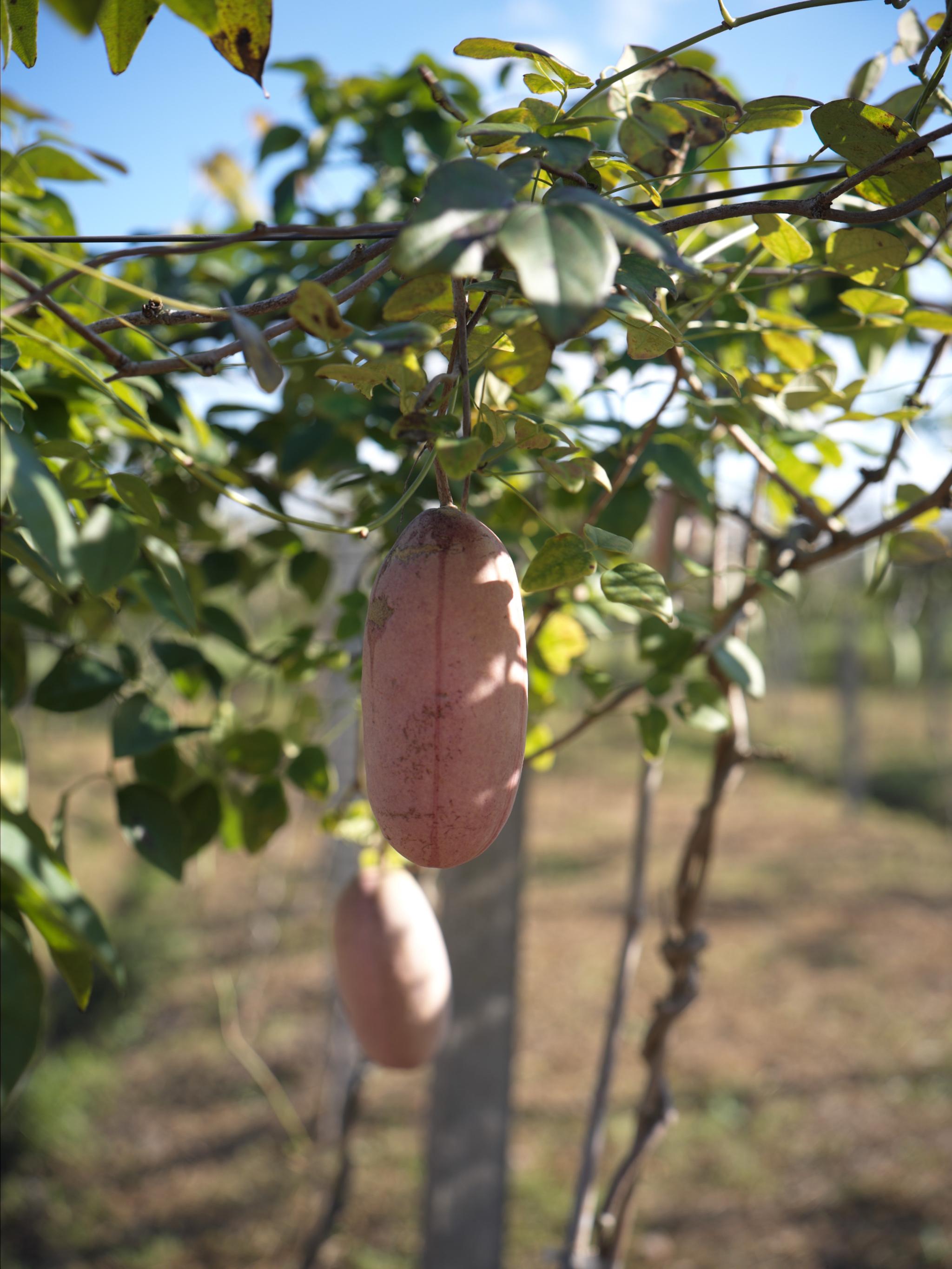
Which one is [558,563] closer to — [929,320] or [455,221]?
[455,221]

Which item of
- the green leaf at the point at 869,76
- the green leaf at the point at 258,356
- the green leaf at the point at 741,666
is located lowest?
the green leaf at the point at 741,666

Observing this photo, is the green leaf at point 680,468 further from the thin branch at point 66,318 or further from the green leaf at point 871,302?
the thin branch at point 66,318

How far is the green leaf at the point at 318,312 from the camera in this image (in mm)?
267

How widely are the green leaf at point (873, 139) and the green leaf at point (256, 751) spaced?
1.52 feet

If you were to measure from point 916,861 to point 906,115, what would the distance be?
14.9ft

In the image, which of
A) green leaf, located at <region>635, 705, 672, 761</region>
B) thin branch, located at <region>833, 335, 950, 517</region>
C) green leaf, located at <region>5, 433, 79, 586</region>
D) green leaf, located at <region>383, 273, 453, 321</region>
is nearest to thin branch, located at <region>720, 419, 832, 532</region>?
thin branch, located at <region>833, 335, 950, 517</region>

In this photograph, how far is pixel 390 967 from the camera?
0.65 metres

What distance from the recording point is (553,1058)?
275 centimetres

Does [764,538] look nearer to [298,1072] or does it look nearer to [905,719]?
[298,1072]

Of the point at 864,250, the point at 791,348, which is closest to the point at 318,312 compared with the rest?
the point at 864,250

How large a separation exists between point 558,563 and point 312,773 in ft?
0.96

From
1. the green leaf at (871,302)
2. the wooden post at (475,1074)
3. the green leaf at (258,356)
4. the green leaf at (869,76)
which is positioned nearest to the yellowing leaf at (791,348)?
the green leaf at (871,302)

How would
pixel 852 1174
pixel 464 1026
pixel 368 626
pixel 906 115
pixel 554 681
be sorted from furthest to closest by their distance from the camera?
pixel 852 1174 → pixel 464 1026 → pixel 554 681 → pixel 906 115 → pixel 368 626

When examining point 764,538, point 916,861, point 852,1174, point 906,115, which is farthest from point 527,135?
point 916,861
